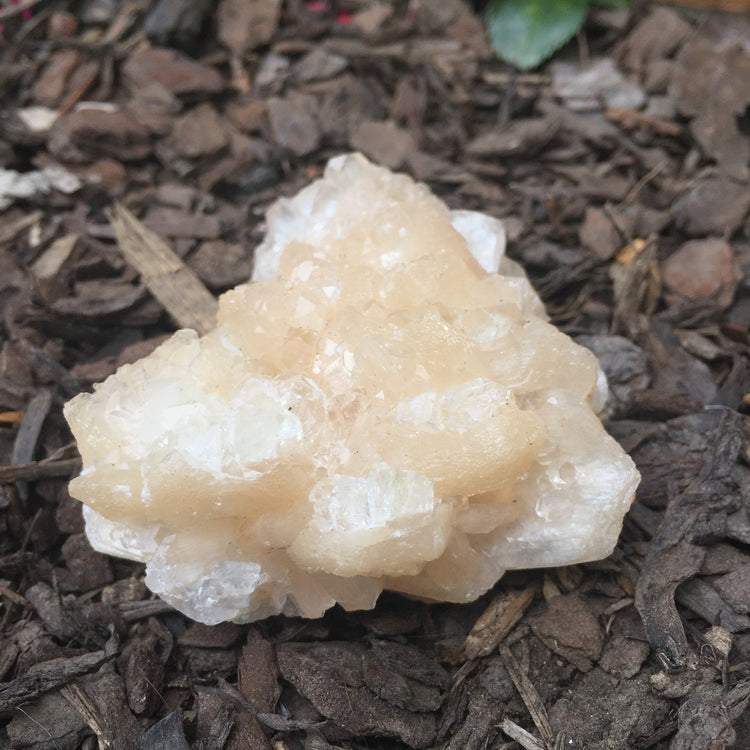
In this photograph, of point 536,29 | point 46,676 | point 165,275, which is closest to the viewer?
point 46,676

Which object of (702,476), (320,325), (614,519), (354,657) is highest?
(320,325)

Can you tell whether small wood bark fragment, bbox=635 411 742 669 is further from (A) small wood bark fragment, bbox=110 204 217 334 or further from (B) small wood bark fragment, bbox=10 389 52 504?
(B) small wood bark fragment, bbox=10 389 52 504

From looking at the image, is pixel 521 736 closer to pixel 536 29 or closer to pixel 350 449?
pixel 350 449

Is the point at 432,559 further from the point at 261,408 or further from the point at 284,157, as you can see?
the point at 284,157

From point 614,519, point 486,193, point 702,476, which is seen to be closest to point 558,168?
point 486,193

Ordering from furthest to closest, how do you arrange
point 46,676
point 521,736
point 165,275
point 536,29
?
point 536,29 < point 165,275 < point 46,676 < point 521,736

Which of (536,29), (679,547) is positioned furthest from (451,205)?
(679,547)
